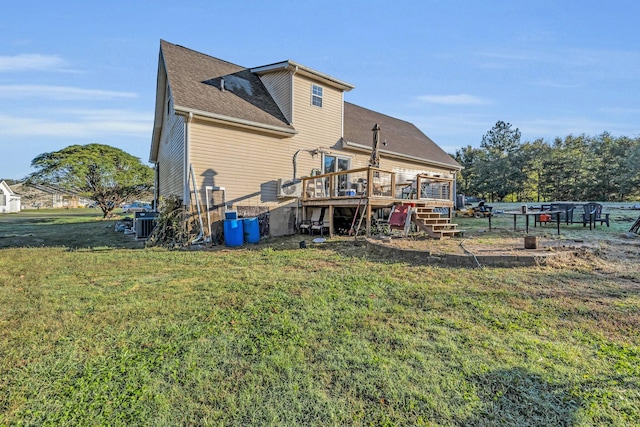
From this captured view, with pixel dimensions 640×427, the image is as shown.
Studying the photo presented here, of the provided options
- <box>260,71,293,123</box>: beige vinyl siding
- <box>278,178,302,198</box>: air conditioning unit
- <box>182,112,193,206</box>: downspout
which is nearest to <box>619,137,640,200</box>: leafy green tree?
<box>278,178,302,198</box>: air conditioning unit

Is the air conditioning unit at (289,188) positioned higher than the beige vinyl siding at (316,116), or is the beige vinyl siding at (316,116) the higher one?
the beige vinyl siding at (316,116)

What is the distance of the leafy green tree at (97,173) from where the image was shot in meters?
20.8

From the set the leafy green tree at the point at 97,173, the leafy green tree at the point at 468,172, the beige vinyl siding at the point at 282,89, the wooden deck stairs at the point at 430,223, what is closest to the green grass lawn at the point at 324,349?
the wooden deck stairs at the point at 430,223

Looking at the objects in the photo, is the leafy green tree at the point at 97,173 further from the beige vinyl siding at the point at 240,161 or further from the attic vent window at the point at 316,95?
the attic vent window at the point at 316,95

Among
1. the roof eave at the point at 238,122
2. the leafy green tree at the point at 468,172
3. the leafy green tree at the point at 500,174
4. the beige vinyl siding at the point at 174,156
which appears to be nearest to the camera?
the roof eave at the point at 238,122

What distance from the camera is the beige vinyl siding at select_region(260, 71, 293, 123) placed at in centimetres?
1089

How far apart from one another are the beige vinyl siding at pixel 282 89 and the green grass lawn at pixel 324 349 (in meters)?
7.59

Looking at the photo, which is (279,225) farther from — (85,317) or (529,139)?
(529,139)

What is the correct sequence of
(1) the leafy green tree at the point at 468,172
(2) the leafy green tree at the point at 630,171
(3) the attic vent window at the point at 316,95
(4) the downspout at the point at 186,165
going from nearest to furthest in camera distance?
(4) the downspout at the point at 186,165 < (3) the attic vent window at the point at 316,95 < (2) the leafy green tree at the point at 630,171 < (1) the leafy green tree at the point at 468,172

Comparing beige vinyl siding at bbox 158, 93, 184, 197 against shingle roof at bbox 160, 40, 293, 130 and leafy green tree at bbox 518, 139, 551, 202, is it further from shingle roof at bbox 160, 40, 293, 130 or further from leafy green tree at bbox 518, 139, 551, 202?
leafy green tree at bbox 518, 139, 551, 202

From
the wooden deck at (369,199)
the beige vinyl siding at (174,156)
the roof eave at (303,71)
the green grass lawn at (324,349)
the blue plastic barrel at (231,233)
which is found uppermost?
the roof eave at (303,71)

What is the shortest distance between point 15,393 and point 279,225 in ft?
28.1

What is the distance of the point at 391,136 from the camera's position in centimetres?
1557

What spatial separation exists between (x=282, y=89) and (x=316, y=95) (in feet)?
4.27
